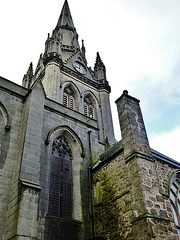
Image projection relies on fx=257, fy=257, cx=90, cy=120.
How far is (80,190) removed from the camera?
10.4 meters

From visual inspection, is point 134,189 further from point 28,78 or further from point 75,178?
point 28,78

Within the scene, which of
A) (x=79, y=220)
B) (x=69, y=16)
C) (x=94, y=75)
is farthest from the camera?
(x=69, y=16)

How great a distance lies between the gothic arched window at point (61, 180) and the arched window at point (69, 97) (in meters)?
13.8

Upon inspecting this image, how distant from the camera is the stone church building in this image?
25.3 ft

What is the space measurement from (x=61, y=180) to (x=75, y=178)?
0.69 m

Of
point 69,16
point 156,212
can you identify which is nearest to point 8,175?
point 156,212

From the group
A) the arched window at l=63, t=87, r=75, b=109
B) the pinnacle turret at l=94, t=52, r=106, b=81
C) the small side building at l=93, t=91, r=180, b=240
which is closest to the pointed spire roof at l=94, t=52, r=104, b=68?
the pinnacle turret at l=94, t=52, r=106, b=81

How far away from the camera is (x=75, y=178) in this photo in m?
10.8

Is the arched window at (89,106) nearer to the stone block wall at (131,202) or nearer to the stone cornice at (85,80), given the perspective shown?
the stone cornice at (85,80)

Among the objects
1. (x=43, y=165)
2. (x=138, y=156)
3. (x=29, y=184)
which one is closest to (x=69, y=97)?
(x=43, y=165)

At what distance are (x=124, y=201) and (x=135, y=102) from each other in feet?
14.0

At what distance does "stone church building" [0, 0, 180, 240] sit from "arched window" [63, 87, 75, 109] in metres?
12.5

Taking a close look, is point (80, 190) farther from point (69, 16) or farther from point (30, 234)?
point (69, 16)

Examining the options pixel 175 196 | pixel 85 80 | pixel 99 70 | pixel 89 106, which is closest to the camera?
pixel 175 196
